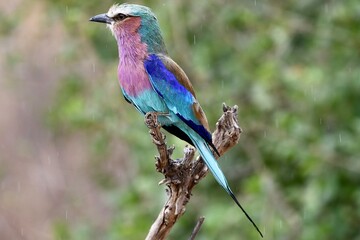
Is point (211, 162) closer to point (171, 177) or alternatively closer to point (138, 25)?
point (171, 177)

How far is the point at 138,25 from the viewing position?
11.1ft

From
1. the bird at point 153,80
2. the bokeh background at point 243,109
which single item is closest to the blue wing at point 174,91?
the bird at point 153,80

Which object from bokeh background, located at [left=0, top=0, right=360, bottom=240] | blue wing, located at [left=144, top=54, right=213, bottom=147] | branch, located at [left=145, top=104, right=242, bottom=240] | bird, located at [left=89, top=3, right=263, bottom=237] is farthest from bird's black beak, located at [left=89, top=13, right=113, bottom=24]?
bokeh background, located at [left=0, top=0, right=360, bottom=240]

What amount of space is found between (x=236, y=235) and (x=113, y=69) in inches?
54.0

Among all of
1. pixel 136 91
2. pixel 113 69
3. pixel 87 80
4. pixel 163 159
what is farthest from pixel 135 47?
pixel 87 80

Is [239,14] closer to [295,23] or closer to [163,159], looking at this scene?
[295,23]

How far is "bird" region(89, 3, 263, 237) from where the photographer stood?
10.7 feet

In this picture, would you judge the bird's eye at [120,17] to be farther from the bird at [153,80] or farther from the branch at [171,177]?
the branch at [171,177]

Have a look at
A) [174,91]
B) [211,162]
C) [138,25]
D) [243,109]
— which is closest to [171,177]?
[211,162]

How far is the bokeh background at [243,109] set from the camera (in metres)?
5.20

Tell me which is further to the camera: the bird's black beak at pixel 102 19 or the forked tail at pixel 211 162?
the bird's black beak at pixel 102 19

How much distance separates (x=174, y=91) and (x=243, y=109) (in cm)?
244

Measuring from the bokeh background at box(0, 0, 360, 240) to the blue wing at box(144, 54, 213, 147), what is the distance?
1.77 meters

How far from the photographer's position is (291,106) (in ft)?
18.3
